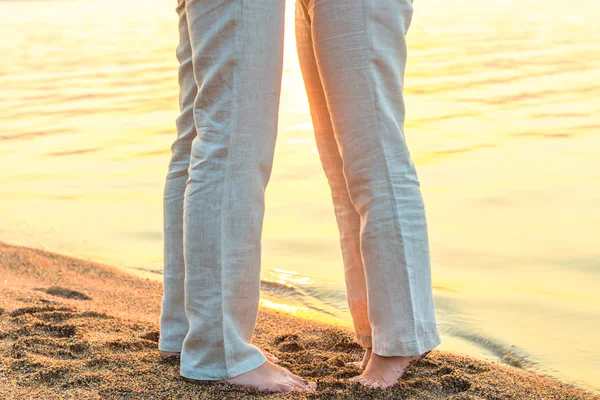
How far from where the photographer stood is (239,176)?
6.23 ft

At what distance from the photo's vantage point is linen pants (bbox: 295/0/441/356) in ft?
6.20

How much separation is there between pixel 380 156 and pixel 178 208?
0.55 m

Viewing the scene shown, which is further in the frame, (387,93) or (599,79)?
(599,79)

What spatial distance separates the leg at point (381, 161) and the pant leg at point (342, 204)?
14 centimetres

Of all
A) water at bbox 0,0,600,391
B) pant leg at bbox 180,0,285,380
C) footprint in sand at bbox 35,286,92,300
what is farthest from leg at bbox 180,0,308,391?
footprint in sand at bbox 35,286,92,300

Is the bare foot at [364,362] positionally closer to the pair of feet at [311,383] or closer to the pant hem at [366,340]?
the pant hem at [366,340]

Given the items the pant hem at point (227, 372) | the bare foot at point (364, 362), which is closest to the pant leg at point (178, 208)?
the pant hem at point (227, 372)

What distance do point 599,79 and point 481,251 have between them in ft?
12.9

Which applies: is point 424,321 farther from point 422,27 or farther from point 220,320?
point 422,27

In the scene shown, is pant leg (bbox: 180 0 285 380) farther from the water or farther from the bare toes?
the water

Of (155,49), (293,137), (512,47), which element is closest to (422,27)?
(512,47)

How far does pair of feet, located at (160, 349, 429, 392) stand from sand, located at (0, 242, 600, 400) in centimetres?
2

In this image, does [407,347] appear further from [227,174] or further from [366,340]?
[227,174]

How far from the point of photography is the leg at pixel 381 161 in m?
1.89
